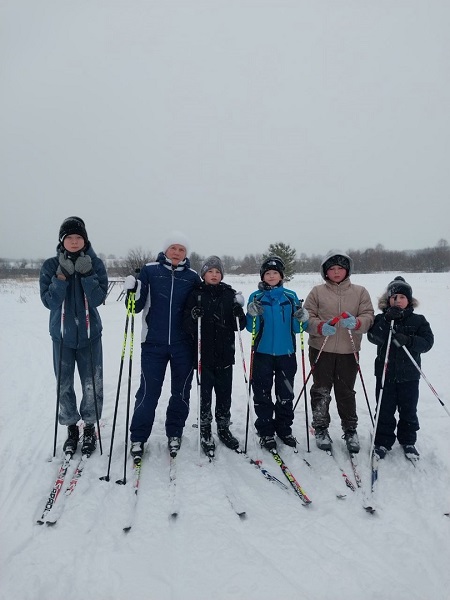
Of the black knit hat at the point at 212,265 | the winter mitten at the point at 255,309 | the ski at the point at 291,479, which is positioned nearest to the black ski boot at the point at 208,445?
the ski at the point at 291,479

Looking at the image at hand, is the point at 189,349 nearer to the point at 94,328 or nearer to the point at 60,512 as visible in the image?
the point at 94,328

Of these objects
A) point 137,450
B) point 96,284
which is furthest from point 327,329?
point 96,284

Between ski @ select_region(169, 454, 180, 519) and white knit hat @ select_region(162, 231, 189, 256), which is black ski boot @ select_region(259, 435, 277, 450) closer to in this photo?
ski @ select_region(169, 454, 180, 519)

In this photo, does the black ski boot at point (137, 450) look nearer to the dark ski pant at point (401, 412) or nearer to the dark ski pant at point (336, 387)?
the dark ski pant at point (336, 387)

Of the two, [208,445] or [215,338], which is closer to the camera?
[208,445]

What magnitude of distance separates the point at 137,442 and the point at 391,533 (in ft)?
8.29

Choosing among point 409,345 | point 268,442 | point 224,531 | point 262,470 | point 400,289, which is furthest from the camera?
point 268,442

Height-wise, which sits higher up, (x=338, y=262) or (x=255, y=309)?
(x=338, y=262)

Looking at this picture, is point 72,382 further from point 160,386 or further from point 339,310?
point 339,310

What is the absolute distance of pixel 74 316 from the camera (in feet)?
12.0

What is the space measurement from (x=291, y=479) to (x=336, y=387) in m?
1.17

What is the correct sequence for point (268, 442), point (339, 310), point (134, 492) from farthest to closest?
point (339, 310), point (268, 442), point (134, 492)

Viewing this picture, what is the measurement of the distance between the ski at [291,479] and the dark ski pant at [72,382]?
2.12 meters

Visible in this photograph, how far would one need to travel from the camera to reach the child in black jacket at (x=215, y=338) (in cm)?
383
